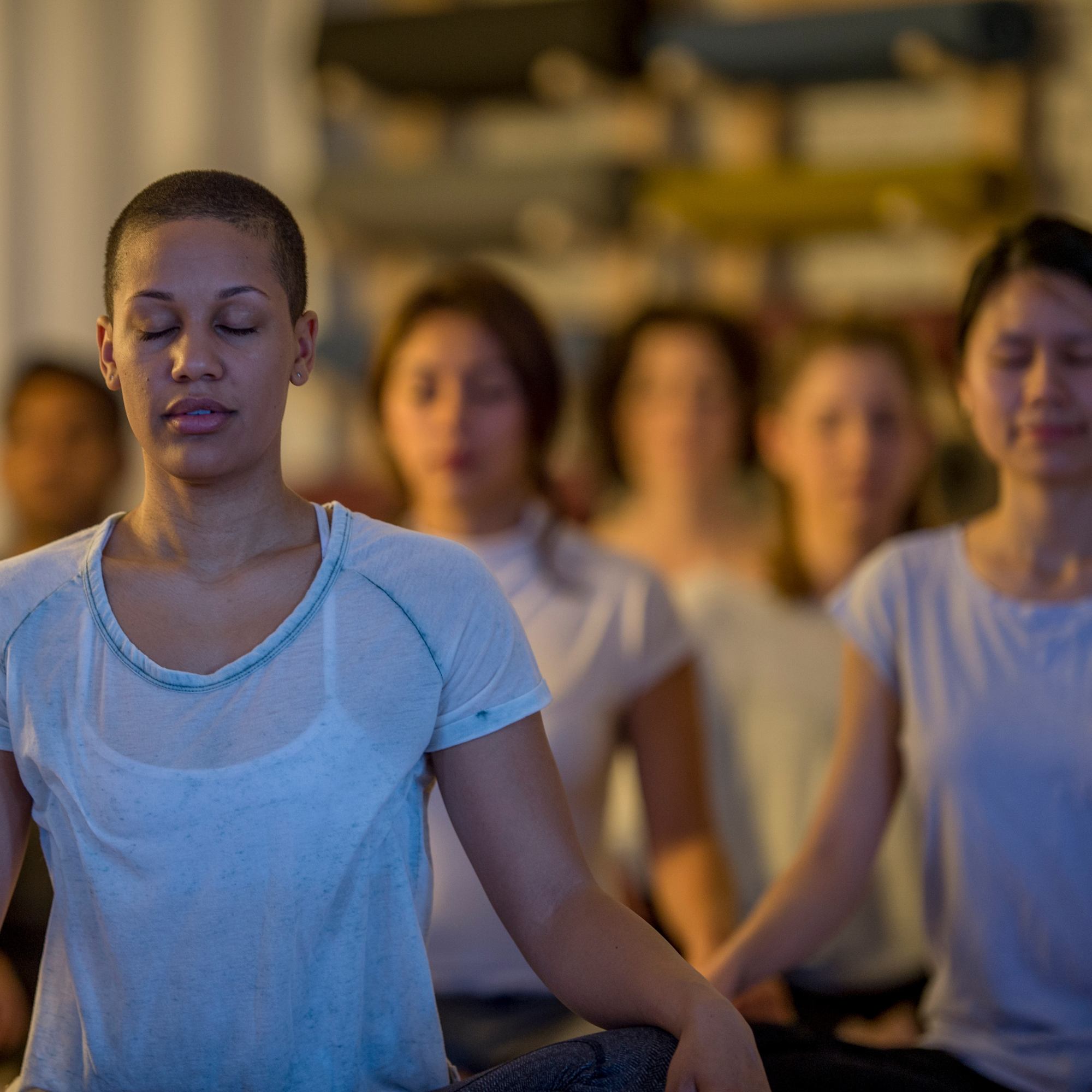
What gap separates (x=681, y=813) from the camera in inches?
62.2

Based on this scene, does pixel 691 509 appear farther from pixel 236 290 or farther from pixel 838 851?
pixel 236 290

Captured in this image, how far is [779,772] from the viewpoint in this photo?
1.83m

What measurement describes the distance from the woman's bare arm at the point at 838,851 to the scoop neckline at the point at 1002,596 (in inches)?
5.1

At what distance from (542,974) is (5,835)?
1.23 ft

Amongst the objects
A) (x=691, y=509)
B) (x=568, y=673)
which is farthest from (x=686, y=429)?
(x=568, y=673)

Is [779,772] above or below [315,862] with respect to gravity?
below

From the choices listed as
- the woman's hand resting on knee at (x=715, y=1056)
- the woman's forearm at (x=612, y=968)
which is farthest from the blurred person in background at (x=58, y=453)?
the woman's hand resting on knee at (x=715, y=1056)

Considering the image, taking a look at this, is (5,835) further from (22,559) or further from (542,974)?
(542,974)

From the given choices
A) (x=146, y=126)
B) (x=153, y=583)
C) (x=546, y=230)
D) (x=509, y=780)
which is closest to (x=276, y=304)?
(x=153, y=583)

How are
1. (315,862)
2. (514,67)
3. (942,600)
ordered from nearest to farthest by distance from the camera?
1. (315,862)
2. (942,600)
3. (514,67)

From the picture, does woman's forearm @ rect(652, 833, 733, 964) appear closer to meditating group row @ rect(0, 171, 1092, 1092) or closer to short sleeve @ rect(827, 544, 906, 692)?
meditating group row @ rect(0, 171, 1092, 1092)

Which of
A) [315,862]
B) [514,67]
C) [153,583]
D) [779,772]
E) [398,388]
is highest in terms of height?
[514,67]

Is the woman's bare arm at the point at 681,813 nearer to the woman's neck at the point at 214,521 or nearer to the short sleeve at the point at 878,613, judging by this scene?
the short sleeve at the point at 878,613

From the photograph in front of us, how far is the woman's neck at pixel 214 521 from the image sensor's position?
38.9 inches
